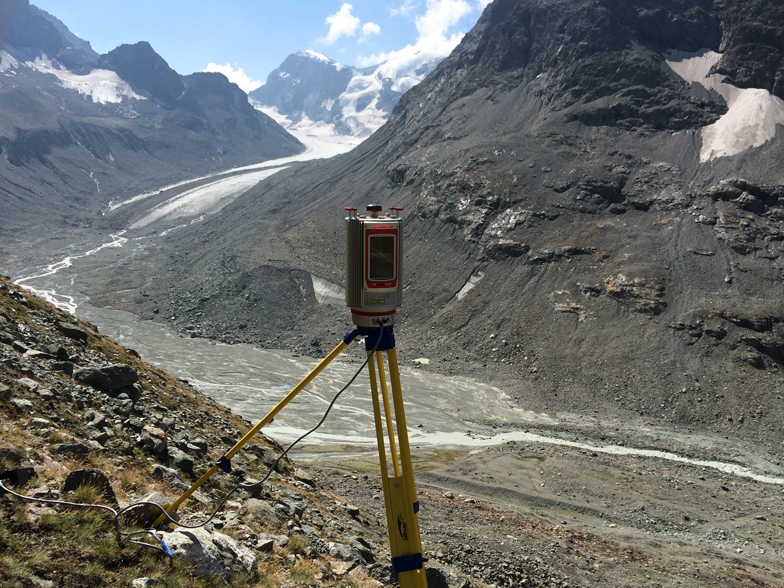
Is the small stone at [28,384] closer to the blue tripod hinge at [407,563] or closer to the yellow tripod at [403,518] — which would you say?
the yellow tripod at [403,518]

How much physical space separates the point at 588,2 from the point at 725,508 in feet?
194

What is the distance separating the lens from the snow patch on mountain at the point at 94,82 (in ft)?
547

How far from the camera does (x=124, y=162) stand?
126062mm

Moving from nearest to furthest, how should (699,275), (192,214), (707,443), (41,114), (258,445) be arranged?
(258,445), (707,443), (699,275), (192,214), (41,114)

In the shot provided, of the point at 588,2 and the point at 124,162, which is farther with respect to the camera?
the point at 124,162

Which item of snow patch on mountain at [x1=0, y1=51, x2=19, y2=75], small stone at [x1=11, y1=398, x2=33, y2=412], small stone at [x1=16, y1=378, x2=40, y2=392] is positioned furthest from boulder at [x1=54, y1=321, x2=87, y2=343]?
snow patch on mountain at [x1=0, y1=51, x2=19, y2=75]

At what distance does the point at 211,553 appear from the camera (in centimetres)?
561

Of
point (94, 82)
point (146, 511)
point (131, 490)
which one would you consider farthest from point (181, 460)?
point (94, 82)

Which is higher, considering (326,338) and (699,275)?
(699,275)

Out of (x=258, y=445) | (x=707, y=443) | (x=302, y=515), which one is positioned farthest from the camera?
(x=707, y=443)

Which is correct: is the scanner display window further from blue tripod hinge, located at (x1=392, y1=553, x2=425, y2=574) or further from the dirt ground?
the dirt ground

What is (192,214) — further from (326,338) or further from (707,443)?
(707,443)

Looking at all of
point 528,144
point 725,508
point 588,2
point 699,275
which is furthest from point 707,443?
point 588,2

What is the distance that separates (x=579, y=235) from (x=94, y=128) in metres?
123
